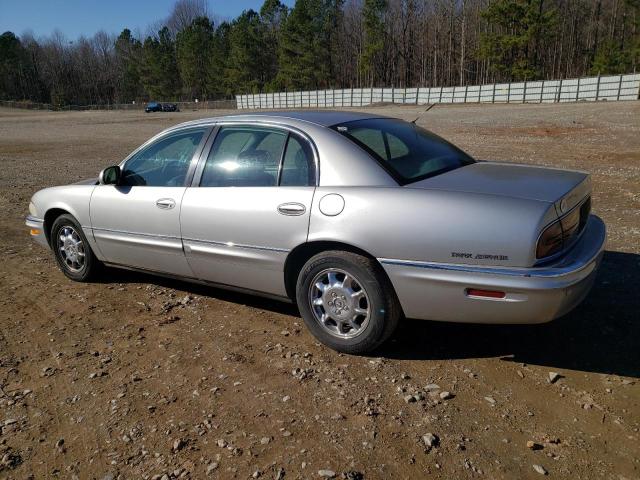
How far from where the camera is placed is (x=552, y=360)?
3.45 m

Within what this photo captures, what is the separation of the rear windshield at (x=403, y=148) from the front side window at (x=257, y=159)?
14.0 inches

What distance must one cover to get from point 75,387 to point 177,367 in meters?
0.62

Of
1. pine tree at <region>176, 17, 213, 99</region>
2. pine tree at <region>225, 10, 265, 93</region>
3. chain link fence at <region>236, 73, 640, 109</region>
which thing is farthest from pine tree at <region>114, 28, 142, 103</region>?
chain link fence at <region>236, 73, 640, 109</region>

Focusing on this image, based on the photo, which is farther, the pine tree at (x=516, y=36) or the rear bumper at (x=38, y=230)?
the pine tree at (x=516, y=36)

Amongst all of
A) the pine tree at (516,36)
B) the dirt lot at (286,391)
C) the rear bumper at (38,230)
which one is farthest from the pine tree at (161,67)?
the dirt lot at (286,391)

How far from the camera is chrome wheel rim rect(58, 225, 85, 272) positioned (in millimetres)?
5184

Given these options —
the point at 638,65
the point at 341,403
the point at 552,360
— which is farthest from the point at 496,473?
the point at 638,65

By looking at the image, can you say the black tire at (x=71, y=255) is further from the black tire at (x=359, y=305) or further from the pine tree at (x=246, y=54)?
the pine tree at (x=246, y=54)

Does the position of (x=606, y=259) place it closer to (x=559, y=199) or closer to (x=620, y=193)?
(x=559, y=199)

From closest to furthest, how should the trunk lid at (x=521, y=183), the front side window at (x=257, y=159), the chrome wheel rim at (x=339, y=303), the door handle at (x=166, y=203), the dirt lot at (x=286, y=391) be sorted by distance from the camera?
1. the dirt lot at (x=286, y=391)
2. the trunk lid at (x=521, y=183)
3. the chrome wheel rim at (x=339, y=303)
4. the front side window at (x=257, y=159)
5. the door handle at (x=166, y=203)

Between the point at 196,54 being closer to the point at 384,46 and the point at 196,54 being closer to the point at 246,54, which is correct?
the point at 246,54

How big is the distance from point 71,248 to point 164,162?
1.46 metres

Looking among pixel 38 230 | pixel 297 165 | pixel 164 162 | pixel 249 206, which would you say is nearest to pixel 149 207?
pixel 164 162

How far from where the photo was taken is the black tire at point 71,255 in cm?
512
